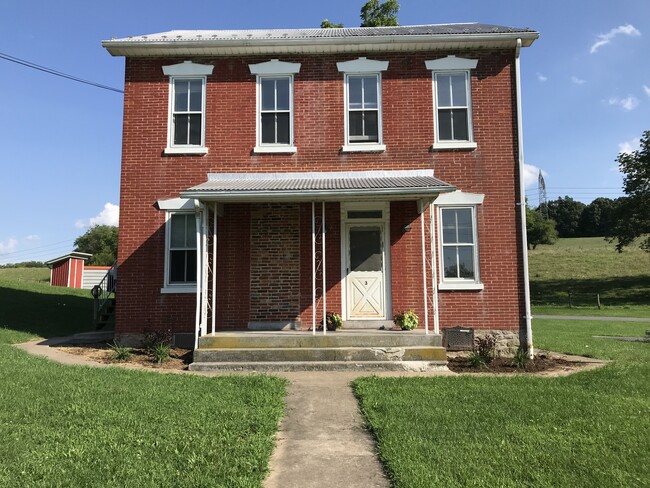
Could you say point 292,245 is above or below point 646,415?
above

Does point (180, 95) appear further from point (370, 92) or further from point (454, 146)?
point (454, 146)

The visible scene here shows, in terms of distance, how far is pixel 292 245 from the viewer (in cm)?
1046

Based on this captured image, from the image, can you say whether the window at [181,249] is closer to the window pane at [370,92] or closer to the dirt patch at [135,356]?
the dirt patch at [135,356]

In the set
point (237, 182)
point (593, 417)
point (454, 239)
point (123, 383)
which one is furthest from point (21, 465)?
point (454, 239)

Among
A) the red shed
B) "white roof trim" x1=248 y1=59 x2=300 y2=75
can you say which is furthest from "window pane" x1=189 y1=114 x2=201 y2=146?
the red shed

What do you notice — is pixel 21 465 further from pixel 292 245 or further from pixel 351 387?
pixel 292 245

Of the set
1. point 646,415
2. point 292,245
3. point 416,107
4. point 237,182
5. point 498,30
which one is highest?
point 498,30

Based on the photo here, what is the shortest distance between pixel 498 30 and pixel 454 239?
192 inches

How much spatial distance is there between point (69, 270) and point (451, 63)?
2904 cm

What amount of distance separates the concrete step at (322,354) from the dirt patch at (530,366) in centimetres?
55

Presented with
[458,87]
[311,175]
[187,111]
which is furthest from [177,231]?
[458,87]

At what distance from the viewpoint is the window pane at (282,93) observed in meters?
10.8

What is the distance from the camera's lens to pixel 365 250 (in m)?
10.5

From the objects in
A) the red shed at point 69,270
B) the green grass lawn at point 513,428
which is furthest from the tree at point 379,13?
the red shed at point 69,270
